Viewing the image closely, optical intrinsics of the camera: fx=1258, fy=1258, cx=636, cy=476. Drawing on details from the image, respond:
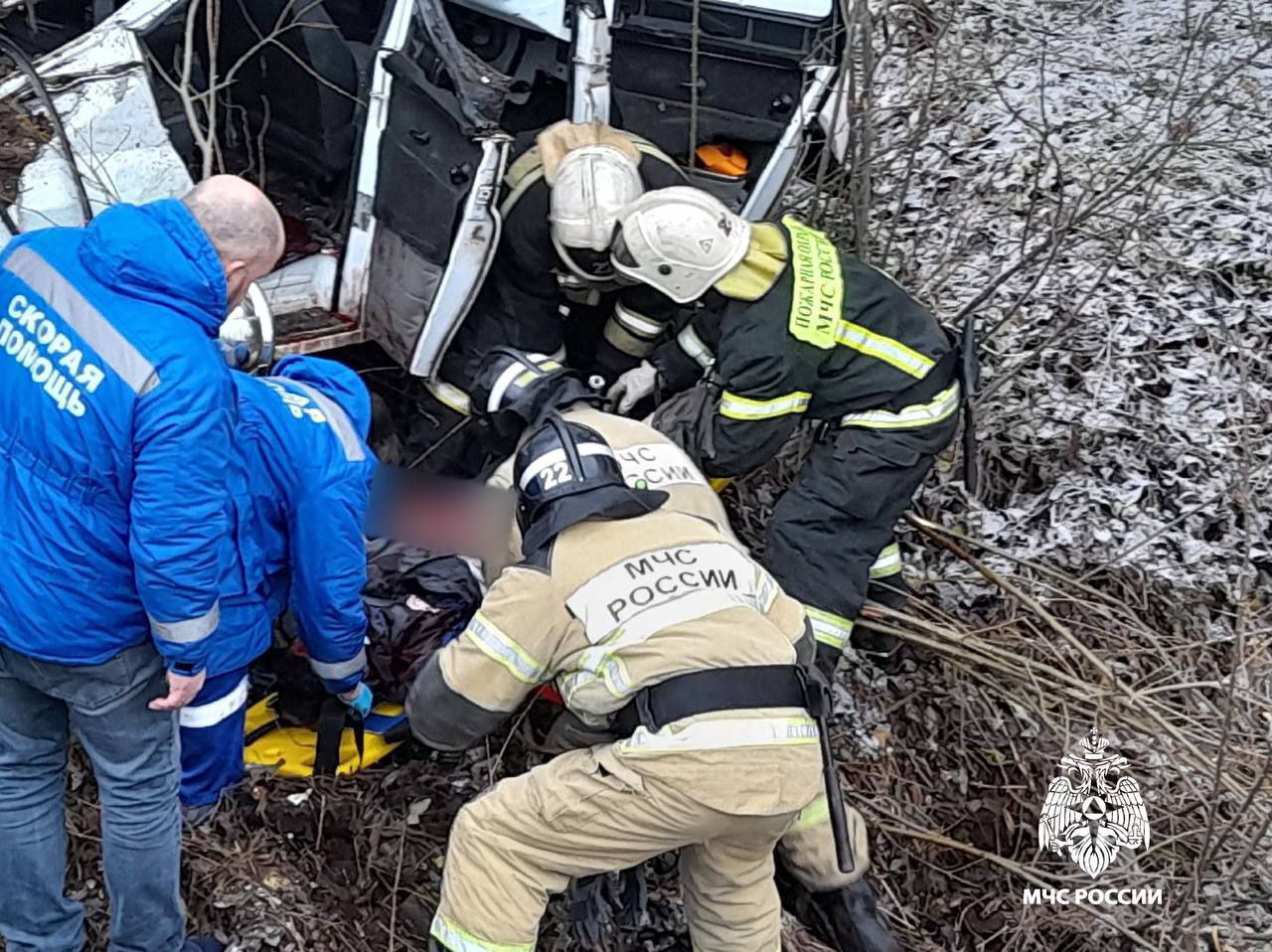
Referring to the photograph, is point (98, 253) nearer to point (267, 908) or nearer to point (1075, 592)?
point (267, 908)

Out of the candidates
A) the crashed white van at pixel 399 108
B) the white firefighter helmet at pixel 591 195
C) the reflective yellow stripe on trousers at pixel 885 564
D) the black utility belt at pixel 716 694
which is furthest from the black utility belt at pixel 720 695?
the crashed white van at pixel 399 108

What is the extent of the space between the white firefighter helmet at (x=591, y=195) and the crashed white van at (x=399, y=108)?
0.21 m

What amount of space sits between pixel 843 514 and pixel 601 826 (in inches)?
62.2

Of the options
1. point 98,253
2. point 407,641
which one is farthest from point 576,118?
point 98,253

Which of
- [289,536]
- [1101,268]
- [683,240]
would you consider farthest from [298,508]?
[1101,268]

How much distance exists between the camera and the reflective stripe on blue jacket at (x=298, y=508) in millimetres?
2768

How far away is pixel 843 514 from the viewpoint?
12.7ft

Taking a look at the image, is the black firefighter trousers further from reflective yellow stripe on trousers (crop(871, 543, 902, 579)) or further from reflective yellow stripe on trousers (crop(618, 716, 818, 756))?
reflective yellow stripe on trousers (crop(618, 716, 818, 756))

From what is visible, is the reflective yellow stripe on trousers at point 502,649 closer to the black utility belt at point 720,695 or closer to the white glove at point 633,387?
the black utility belt at point 720,695

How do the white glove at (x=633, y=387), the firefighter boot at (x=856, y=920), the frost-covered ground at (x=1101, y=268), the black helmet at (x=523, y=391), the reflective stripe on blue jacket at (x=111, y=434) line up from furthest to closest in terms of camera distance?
the frost-covered ground at (x=1101, y=268), the white glove at (x=633, y=387), the firefighter boot at (x=856, y=920), the black helmet at (x=523, y=391), the reflective stripe on blue jacket at (x=111, y=434)

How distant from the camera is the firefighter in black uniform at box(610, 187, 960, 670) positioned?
12.0 ft

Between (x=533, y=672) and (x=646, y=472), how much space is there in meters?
0.52

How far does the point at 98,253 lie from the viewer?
7.61 ft

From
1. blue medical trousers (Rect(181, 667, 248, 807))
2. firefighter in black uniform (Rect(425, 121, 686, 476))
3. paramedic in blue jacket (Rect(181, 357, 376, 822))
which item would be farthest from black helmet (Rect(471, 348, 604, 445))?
firefighter in black uniform (Rect(425, 121, 686, 476))
